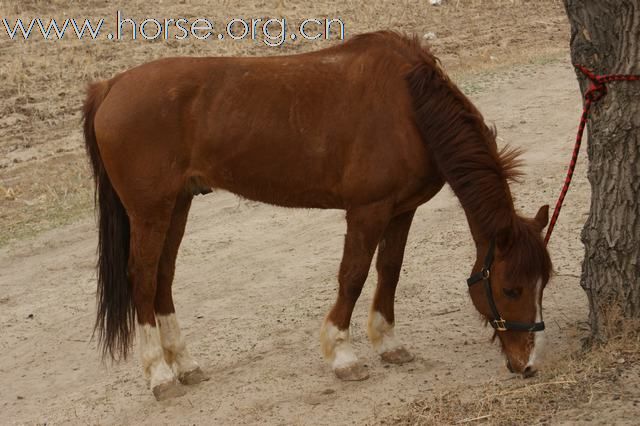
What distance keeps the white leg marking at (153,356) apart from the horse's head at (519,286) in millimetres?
2058

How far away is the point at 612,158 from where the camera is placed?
497cm

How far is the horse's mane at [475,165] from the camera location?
4.95 m

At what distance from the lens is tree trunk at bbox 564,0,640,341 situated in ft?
15.9

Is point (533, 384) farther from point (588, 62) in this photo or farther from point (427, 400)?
point (588, 62)

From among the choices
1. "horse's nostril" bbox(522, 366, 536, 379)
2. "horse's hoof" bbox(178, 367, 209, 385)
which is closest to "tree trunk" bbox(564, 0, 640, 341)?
"horse's nostril" bbox(522, 366, 536, 379)

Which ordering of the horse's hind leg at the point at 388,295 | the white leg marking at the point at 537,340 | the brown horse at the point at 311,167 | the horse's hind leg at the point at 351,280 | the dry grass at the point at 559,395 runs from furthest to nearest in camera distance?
1. the horse's hind leg at the point at 388,295
2. the horse's hind leg at the point at 351,280
3. the brown horse at the point at 311,167
4. the white leg marking at the point at 537,340
5. the dry grass at the point at 559,395

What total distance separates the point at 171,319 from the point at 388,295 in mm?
1402

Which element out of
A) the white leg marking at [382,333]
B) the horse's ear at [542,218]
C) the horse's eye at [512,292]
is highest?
the horse's ear at [542,218]

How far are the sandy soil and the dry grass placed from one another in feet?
0.93

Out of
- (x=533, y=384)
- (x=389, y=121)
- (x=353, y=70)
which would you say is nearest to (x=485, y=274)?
(x=533, y=384)

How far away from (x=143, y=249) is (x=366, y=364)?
5.20ft

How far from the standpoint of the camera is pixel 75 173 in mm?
11016

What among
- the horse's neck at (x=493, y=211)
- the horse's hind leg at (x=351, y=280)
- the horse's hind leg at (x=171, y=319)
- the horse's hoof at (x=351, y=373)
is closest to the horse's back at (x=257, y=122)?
the horse's hind leg at (x=351, y=280)

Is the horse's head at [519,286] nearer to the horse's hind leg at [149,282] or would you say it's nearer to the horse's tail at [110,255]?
the horse's hind leg at [149,282]
